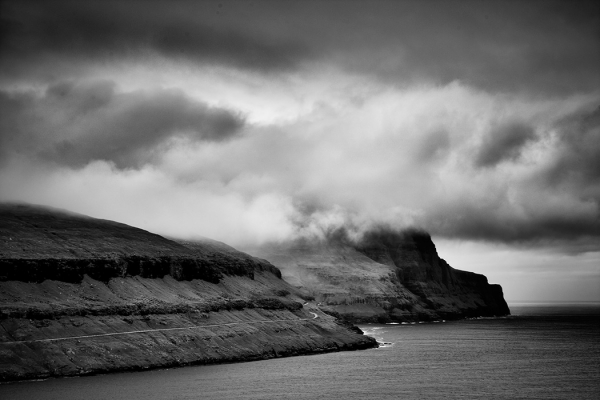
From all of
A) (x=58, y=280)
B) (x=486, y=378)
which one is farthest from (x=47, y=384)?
(x=486, y=378)

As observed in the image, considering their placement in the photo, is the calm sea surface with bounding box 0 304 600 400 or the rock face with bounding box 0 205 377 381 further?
the rock face with bounding box 0 205 377 381

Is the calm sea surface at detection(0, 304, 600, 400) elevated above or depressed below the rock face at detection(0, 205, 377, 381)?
below

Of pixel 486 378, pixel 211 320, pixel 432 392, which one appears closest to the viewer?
pixel 432 392

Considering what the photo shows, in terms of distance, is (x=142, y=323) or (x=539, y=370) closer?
(x=539, y=370)

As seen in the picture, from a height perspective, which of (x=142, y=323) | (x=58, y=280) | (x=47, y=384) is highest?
(x=58, y=280)

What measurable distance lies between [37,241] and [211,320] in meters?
55.7

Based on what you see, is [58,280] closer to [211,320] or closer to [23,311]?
[23,311]

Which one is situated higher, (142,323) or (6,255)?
(6,255)

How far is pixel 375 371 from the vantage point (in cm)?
15188

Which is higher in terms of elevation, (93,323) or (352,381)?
(93,323)

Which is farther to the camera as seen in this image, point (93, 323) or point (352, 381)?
point (93, 323)

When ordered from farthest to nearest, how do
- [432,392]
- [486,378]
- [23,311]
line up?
1. [23,311]
2. [486,378]
3. [432,392]

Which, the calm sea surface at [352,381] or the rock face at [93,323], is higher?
the rock face at [93,323]

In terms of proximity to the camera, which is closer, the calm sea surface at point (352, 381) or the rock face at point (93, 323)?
the calm sea surface at point (352, 381)
